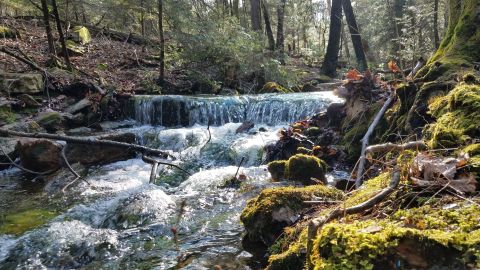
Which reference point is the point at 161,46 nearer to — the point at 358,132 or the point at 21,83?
the point at 21,83

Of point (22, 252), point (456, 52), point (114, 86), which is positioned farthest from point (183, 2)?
point (22, 252)

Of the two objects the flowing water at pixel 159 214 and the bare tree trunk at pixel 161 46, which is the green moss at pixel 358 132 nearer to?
the flowing water at pixel 159 214

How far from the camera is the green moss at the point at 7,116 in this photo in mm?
10609

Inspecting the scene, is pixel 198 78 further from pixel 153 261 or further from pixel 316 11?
pixel 316 11

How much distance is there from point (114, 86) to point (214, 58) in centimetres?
405

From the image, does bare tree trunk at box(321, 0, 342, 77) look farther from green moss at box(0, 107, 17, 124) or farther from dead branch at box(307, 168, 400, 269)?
dead branch at box(307, 168, 400, 269)

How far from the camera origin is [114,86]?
13578 mm

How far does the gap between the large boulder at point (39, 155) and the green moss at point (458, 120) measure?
7074mm

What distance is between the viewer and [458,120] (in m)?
3.53

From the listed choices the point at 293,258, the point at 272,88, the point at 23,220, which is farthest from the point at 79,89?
the point at 293,258

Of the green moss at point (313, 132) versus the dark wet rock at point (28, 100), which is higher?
the dark wet rock at point (28, 100)

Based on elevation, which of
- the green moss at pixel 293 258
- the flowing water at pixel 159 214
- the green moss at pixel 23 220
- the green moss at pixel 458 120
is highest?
the green moss at pixel 458 120

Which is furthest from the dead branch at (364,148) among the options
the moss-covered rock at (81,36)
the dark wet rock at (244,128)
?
the moss-covered rock at (81,36)

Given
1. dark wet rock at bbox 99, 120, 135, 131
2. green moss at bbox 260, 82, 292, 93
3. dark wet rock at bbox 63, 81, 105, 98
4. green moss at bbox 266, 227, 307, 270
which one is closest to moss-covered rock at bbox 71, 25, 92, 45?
dark wet rock at bbox 63, 81, 105, 98
